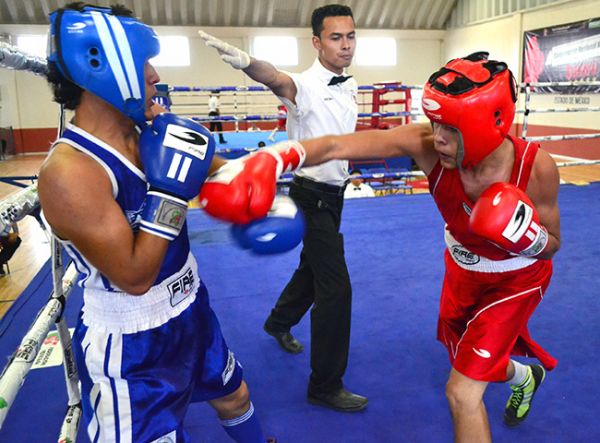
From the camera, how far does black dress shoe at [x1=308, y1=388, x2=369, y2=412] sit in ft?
6.05

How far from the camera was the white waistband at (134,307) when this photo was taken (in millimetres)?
1126

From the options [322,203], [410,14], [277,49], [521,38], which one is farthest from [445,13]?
[322,203]

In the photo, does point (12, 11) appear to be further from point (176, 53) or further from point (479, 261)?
point (479, 261)

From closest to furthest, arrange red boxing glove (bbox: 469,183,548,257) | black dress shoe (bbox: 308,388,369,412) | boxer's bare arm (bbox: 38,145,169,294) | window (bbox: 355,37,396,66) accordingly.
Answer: boxer's bare arm (bbox: 38,145,169,294) → red boxing glove (bbox: 469,183,548,257) → black dress shoe (bbox: 308,388,369,412) → window (bbox: 355,37,396,66)

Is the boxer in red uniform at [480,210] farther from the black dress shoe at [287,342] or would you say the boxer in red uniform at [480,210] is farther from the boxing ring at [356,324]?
the black dress shoe at [287,342]

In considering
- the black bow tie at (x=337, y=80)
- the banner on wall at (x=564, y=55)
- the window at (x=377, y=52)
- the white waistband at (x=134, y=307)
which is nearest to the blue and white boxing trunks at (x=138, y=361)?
the white waistband at (x=134, y=307)

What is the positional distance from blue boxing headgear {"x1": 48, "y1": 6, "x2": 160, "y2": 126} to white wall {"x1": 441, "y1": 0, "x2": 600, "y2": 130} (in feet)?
31.8

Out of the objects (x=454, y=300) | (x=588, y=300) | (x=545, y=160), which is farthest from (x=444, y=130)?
(x=588, y=300)

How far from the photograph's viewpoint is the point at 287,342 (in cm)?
230

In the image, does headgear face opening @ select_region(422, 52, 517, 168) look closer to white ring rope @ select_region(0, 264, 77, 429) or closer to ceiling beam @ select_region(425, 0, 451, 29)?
white ring rope @ select_region(0, 264, 77, 429)

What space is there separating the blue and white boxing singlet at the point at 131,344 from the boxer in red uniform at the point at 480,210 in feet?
1.71

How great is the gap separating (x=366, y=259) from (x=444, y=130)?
6.96 feet

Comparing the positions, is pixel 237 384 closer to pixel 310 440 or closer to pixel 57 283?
pixel 310 440

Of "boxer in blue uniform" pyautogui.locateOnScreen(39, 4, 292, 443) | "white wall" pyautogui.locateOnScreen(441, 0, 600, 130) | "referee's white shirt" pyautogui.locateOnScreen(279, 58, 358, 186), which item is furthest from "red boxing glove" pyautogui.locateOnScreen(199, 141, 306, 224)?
"white wall" pyautogui.locateOnScreen(441, 0, 600, 130)
